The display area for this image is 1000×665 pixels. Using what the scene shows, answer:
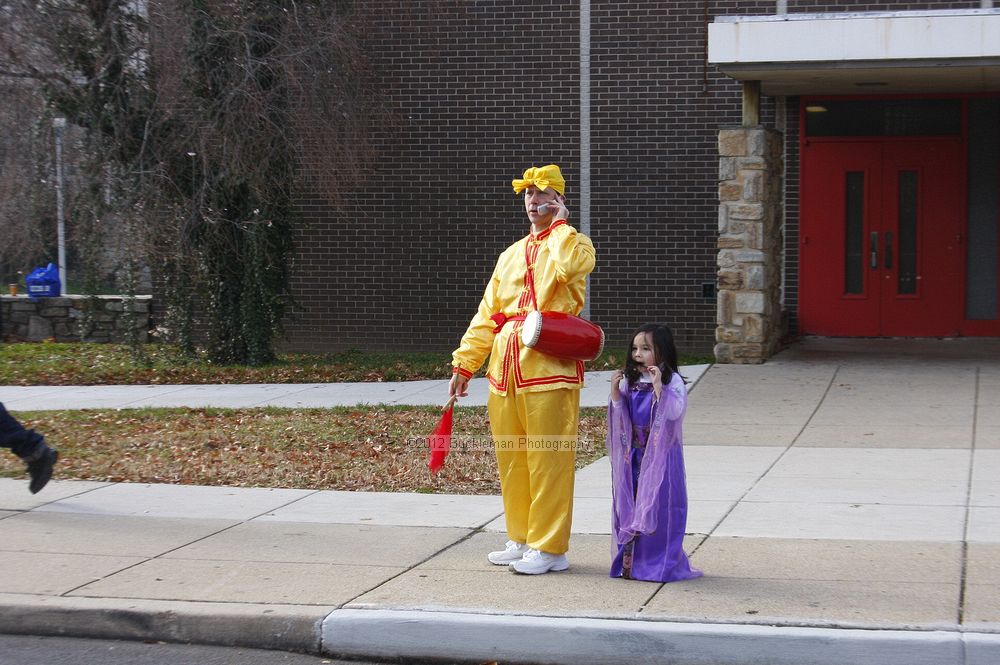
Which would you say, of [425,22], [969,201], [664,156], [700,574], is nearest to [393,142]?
[425,22]

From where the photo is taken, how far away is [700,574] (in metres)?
6.00

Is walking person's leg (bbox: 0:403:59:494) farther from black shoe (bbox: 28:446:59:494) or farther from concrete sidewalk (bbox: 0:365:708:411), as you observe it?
concrete sidewalk (bbox: 0:365:708:411)

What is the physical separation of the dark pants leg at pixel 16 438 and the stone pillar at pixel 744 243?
8.31 metres

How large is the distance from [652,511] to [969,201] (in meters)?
11.4

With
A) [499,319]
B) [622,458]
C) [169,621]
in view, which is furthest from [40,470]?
[622,458]

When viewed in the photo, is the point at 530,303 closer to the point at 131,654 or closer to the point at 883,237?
the point at 131,654

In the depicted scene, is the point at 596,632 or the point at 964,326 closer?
the point at 596,632

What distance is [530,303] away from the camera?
5980 mm

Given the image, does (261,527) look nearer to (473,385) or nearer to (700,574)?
(700,574)

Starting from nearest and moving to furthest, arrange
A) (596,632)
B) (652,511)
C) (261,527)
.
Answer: (596,632) → (652,511) → (261,527)

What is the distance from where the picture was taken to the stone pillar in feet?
44.9

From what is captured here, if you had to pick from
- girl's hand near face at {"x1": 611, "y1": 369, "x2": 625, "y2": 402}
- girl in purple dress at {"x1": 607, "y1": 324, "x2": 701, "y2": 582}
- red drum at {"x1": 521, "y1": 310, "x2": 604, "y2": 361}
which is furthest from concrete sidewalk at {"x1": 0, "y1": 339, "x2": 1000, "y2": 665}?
red drum at {"x1": 521, "y1": 310, "x2": 604, "y2": 361}

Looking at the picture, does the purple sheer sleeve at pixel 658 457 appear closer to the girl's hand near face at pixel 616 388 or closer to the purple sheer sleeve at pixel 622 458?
the purple sheer sleeve at pixel 622 458

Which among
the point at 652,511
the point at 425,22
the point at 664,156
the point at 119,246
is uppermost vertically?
the point at 425,22
